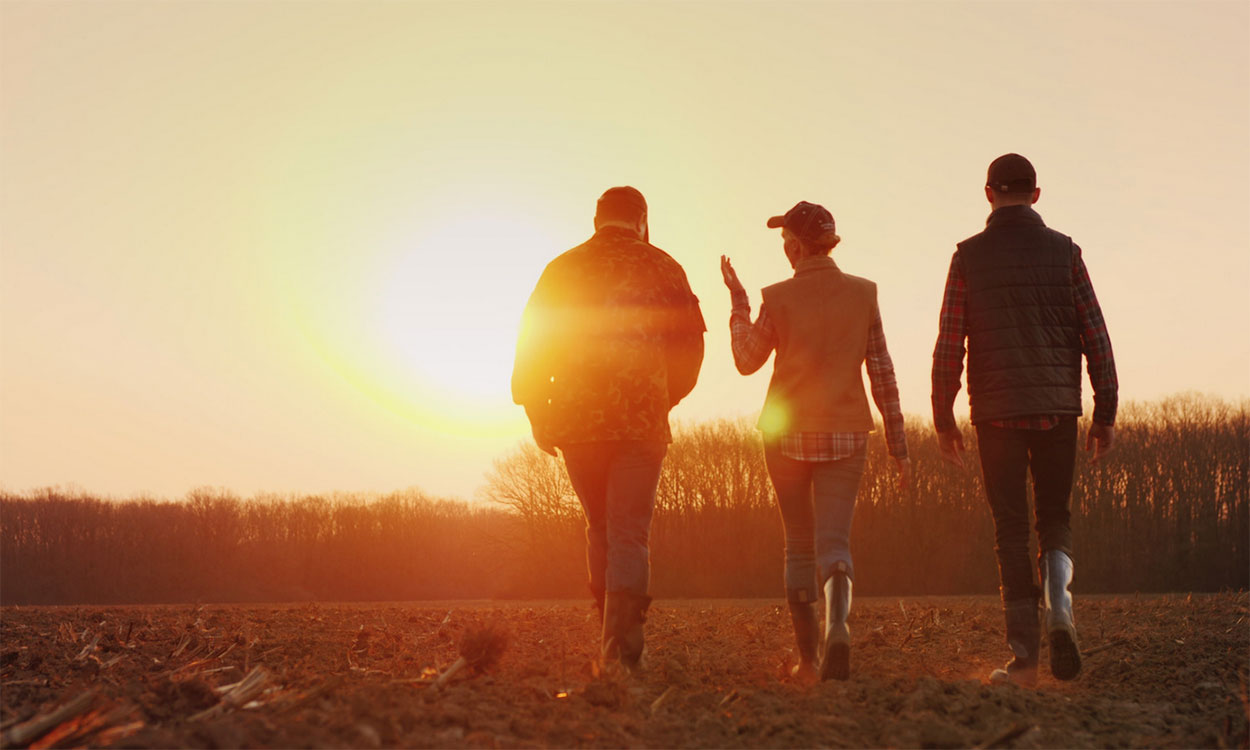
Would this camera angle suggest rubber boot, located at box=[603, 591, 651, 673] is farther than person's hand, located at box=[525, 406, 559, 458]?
No

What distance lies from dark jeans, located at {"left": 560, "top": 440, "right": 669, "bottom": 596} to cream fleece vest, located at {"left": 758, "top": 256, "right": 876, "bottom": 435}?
0.70 m

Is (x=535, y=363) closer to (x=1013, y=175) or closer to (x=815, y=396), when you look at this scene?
(x=815, y=396)

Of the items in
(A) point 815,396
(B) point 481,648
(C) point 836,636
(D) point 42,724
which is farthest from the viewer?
(A) point 815,396

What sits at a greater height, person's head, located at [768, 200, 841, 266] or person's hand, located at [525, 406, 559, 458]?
person's head, located at [768, 200, 841, 266]

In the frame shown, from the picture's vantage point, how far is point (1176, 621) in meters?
9.09

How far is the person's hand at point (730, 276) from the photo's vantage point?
18.5ft

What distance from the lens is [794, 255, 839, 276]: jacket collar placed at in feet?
18.2

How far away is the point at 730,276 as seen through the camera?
5.67 m

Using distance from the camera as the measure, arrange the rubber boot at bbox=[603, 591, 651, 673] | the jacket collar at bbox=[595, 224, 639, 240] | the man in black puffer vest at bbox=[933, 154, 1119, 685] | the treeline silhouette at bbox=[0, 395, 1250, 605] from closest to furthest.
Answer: the rubber boot at bbox=[603, 591, 651, 673] → the man in black puffer vest at bbox=[933, 154, 1119, 685] → the jacket collar at bbox=[595, 224, 639, 240] → the treeline silhouette at bbox=[0, 395, 1250, 605]

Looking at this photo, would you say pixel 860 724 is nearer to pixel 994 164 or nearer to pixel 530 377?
pixel 530 377

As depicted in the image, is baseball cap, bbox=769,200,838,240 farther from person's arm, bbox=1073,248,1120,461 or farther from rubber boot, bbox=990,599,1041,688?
rubber boot, bbox=990,599,1041,688

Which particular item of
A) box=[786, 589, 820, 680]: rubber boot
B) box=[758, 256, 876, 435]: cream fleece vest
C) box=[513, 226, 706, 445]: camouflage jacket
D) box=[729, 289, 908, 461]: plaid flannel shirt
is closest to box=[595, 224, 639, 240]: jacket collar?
box=[513, 226, 706, 445]: camouflage jacket

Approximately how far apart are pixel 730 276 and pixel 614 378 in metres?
0.89

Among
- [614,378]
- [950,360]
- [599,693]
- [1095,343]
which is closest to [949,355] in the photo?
[950,360]
